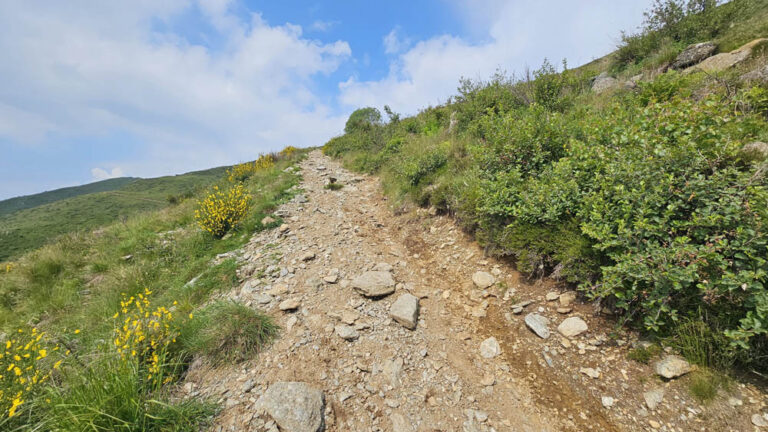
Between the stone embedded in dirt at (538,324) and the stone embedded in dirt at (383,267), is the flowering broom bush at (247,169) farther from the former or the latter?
the stone embedded in dirt at (538,324)

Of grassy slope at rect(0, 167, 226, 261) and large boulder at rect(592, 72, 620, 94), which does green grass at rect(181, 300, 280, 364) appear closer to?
large boulder at rect(592, 72, 620, 94)

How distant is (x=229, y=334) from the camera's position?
324 cm

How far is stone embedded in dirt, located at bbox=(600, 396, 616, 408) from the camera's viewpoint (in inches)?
95.1

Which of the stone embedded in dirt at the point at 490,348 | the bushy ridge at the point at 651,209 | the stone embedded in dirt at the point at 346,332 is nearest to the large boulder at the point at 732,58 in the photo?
the bushy ridge at the point at 651,209

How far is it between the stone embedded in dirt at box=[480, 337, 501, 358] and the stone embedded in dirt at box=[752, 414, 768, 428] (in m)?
1.89

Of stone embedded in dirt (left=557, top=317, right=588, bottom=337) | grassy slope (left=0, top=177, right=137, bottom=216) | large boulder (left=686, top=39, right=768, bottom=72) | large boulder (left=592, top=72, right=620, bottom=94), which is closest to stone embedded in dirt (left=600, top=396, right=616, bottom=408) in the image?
stone embedded in dirt (left=557, top=317, right=588, bottom=337)

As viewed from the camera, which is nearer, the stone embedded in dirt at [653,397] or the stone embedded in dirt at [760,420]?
the stone embedded in dirt at [760,420]

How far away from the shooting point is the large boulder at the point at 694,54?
7.18m

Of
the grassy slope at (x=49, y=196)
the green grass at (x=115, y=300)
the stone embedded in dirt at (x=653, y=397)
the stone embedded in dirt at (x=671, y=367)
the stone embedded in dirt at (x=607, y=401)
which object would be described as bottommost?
the stone embedded in dirt at (x=607, y=401)

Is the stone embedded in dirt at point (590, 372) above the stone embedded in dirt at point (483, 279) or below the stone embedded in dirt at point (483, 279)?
below

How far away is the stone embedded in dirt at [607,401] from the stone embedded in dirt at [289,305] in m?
3.84

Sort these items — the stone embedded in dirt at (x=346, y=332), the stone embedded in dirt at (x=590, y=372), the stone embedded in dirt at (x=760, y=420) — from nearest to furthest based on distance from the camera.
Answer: the stone embedded in dirt at (x=760, y=420) < the stone embedded in dirt at (x=590, y=372) < the stone embedded in dirt at (x=346, y=332)

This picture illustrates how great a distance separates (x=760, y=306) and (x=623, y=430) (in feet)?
4.86

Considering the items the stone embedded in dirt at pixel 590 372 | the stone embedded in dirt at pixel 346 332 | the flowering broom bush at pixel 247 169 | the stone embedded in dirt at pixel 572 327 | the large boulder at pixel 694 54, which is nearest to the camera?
the stone embedded in dirt at pixel 590 372
